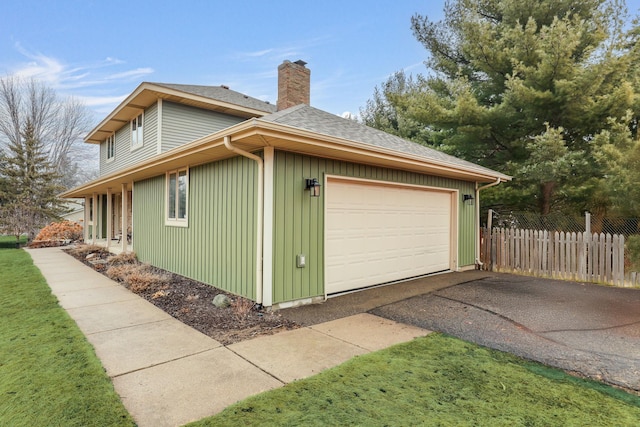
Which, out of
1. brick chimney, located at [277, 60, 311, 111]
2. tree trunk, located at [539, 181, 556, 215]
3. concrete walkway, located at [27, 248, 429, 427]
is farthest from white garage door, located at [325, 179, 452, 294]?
brick chimney, located at [277, 60, 311, 111]

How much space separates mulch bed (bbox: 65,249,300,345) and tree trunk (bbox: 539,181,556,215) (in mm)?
9139

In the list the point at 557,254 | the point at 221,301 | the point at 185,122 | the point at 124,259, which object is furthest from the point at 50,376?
the point at 185,122

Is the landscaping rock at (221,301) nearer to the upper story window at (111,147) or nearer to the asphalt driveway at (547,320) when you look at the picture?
the asphalt driveway at (547,320)

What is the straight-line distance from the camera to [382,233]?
6.59 metres

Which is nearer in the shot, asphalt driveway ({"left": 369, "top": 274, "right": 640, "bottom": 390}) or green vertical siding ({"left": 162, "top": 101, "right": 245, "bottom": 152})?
asphalt driveway ({"left": 369, "top": 274, "right": 640, "bottom": 390})

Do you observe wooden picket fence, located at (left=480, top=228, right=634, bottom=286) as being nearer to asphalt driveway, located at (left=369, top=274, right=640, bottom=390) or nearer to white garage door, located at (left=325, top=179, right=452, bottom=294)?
asphalt driveway, located at (left=369, top=274, right=640, bottom=390)

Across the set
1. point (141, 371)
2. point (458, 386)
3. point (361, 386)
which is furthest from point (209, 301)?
point (458, 386)

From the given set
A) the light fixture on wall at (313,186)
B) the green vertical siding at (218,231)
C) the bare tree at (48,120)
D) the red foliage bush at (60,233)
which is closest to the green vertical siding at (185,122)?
the green vertical siding at (218,231)

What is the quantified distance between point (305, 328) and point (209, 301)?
2.09 meters

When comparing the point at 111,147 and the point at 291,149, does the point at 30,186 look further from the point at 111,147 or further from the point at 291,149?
the point at 291,149

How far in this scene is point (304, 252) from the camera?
17.2ft

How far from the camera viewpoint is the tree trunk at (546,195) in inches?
386

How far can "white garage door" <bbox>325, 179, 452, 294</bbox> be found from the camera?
582 centimetres

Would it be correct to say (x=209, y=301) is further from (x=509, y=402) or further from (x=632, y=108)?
(x=632, y=108)
